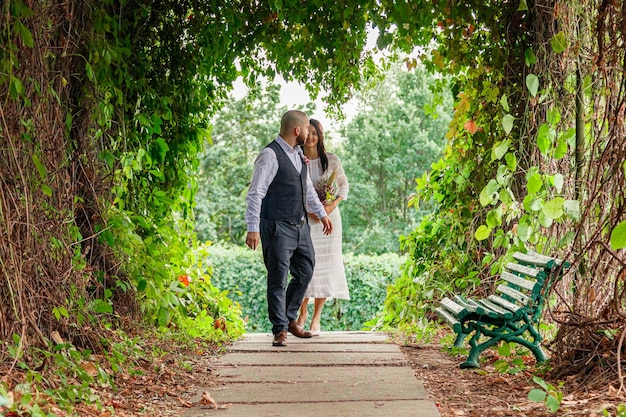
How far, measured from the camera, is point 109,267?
5344 mm

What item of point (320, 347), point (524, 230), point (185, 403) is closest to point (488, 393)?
point (524, 230)

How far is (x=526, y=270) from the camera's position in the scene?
4793 millimetres

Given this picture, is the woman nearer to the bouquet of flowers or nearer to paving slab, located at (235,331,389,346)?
the bouquet of flowers

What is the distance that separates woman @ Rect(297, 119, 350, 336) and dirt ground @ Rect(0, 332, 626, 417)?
70.4 inches

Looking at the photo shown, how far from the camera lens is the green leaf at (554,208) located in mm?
4238

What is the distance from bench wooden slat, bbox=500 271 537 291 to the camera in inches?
180

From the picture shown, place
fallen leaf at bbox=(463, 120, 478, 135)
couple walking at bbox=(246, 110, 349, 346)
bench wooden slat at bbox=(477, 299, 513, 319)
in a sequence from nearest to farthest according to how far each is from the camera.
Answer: bench wooden slat at bbox=(477, 299, 513, 319) → couple walking at bbox=(246, 110, 349, 346) → fallen leaf at bbox=(463, 120, 478, 135)

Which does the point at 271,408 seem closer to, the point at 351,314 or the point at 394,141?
the point at 351,314

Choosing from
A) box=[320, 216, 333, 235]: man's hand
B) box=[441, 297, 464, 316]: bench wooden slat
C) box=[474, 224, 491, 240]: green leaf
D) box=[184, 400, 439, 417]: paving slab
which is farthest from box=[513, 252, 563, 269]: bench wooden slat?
box=[320, 216, 333, 235]: man's hand

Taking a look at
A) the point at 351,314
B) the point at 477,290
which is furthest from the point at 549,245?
the point at 351,314

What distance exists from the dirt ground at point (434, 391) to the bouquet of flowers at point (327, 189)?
204cm

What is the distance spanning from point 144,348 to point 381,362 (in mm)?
1652

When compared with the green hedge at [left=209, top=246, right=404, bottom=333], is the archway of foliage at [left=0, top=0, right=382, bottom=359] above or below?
above

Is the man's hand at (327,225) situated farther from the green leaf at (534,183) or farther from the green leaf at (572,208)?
the green leaf at (572,208)
